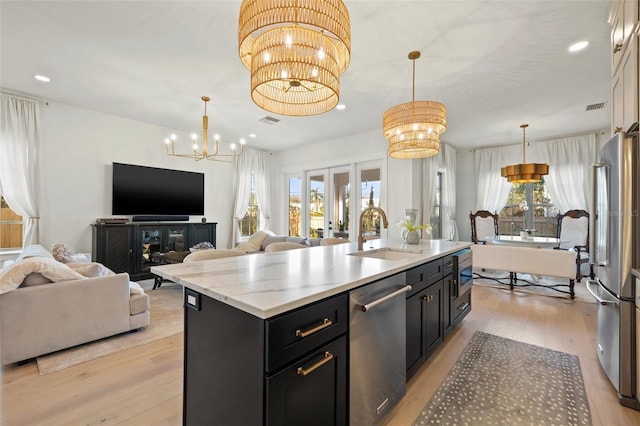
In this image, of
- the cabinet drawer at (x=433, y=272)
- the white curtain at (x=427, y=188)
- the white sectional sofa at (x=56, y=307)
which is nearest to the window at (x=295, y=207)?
the white curtain at (x=427, y=188)

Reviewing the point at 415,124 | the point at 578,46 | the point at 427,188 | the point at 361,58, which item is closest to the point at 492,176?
the point at 427,188

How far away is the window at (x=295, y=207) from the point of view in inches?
287

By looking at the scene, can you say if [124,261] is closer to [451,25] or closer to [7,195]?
[7,195]

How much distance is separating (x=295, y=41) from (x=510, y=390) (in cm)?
268

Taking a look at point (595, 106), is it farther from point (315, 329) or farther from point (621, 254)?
point (315, 329)

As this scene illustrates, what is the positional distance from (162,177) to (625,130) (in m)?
6.22

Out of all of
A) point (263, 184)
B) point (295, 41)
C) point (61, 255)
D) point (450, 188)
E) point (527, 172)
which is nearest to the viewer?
point (295, 41)

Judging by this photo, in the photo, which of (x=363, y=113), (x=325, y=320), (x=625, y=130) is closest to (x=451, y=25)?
(x=625, y=130)

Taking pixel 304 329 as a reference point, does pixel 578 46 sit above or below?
above

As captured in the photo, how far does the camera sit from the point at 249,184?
695 centimetres

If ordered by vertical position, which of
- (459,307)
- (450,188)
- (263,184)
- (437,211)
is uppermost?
(263,184)

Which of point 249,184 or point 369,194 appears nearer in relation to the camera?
point 369,194

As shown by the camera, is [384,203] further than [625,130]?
Yes

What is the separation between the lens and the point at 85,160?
4.69m
